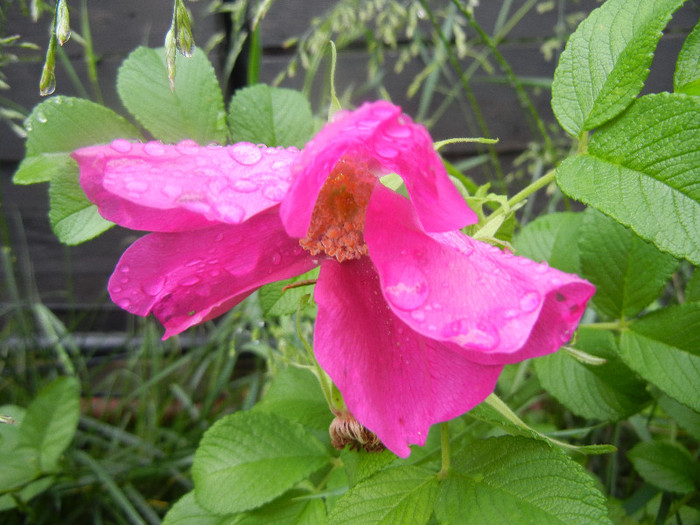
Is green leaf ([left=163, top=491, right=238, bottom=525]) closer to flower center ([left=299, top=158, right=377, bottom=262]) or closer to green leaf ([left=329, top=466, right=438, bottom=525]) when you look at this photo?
green leaf ([left=329, top=466, right=438, bottom=525])

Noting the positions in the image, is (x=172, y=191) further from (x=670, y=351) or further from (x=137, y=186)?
(x=670, y=351)

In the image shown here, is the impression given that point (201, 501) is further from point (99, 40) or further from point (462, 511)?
point (99, 40)

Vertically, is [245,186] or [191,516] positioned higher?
[245,186]

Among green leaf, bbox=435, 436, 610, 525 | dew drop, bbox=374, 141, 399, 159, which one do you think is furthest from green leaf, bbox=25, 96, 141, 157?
green leaf, bbox=435, 436, 610, 525

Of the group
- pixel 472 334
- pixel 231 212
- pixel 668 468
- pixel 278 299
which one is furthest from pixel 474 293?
pixel 668 468

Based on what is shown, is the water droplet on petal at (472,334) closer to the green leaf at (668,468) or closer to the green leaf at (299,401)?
the green leaf at (299,401)

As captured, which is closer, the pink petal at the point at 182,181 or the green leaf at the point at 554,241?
the pink petal at the point at 182,181

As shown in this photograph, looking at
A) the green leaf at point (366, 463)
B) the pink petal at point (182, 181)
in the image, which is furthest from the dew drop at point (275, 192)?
the green leaf at point (366, 463)
